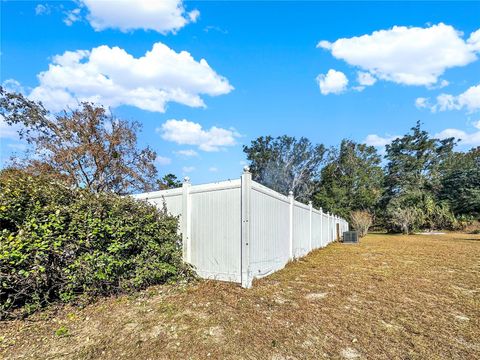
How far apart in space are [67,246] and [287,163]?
34827 mm

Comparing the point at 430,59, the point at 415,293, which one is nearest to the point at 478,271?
the point at 415,293

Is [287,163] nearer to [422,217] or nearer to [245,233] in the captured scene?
[422,217]

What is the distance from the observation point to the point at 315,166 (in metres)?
37.3

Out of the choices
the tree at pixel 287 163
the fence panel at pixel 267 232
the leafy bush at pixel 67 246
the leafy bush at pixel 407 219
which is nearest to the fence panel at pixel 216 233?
the fence panel at pixel 267 232

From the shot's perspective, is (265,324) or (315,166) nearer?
(265,324)

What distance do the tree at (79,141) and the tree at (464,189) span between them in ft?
96.5

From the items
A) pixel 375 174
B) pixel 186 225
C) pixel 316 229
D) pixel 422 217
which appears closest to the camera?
pixel 186 225

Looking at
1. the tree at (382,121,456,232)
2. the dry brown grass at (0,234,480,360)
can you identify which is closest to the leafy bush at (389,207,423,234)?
the tree at (382,121,456,232)

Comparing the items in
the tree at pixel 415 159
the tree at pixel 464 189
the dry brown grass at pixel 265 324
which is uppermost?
the tree at pixel 415 159

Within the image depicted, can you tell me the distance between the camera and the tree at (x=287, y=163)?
118ft

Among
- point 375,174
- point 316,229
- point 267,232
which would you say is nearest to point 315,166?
point 375,174

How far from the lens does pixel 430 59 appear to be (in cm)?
965

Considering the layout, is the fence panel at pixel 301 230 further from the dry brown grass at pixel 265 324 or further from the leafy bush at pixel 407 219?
the leafy bush at pixel 407 219

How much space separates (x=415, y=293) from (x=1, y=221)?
630 centimetres
